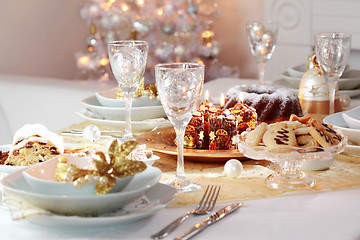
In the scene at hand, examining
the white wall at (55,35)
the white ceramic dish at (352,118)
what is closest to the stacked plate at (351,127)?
the white ceramic dish at (352,118)

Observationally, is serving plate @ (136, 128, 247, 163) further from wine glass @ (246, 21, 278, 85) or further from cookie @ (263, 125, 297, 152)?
wine glass @ (246, 21, 278, 85)

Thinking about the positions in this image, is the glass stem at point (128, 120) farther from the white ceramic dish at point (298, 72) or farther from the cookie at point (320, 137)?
the white ceramic dish at point (298, 72)

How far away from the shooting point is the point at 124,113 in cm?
141

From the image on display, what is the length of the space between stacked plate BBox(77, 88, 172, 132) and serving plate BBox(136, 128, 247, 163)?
12 cm

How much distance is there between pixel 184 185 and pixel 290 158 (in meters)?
0.18

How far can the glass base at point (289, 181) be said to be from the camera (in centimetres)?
97

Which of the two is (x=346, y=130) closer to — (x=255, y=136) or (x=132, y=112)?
(x=255, y=136)

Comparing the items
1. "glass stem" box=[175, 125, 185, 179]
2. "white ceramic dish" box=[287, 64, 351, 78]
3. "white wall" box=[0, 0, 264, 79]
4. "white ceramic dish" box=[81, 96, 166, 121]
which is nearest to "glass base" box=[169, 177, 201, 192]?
"glass stem" box=[175, 125, 185, 179]

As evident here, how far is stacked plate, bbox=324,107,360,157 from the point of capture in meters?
1.14

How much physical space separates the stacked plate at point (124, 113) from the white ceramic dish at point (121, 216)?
20.5 inches

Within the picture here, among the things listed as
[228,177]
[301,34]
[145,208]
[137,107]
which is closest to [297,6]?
[301,34]

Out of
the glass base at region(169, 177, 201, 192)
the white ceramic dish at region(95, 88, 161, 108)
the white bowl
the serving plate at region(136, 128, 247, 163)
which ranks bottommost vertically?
the glass base at region(169, 177, 201, 192)

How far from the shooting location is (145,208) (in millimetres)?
805

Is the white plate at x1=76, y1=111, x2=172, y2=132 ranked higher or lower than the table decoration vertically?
higher
